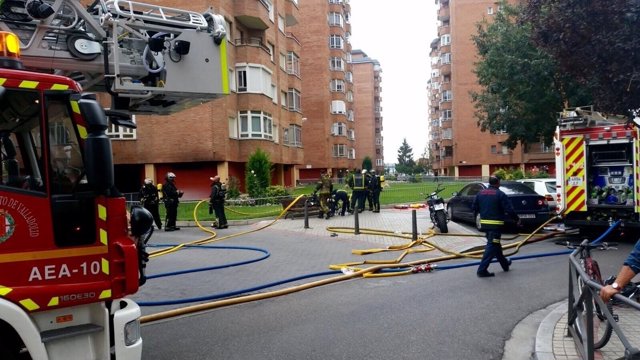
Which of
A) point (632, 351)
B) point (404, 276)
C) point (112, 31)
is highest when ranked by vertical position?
point (112, 31)

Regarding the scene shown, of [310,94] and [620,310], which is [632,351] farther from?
[310,94]

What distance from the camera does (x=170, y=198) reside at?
1542 centimetres

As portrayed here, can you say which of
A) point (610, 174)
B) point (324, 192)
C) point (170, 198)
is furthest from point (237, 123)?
point (610, 174)

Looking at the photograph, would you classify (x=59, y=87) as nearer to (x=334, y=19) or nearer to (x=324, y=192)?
(x=324, y=192)

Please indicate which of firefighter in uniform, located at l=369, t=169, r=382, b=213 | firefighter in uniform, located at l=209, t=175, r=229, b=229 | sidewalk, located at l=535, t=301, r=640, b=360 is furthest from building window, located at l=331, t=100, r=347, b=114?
sidewalk, located at l=535, t=301, r=640, b=360

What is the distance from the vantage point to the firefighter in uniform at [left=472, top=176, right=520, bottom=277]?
8.23 metres

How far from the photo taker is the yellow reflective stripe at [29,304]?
3242 mm

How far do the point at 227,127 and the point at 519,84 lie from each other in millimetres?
15579

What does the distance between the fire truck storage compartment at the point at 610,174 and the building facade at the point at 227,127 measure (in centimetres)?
1882

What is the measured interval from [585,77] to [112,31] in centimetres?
900

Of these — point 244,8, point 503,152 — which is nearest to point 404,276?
point 244,8

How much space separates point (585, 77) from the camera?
1018cm

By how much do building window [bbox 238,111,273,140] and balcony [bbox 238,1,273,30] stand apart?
19.3 feet

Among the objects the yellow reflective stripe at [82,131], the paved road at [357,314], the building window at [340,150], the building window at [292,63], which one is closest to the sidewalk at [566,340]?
the paved road at [357,314]
